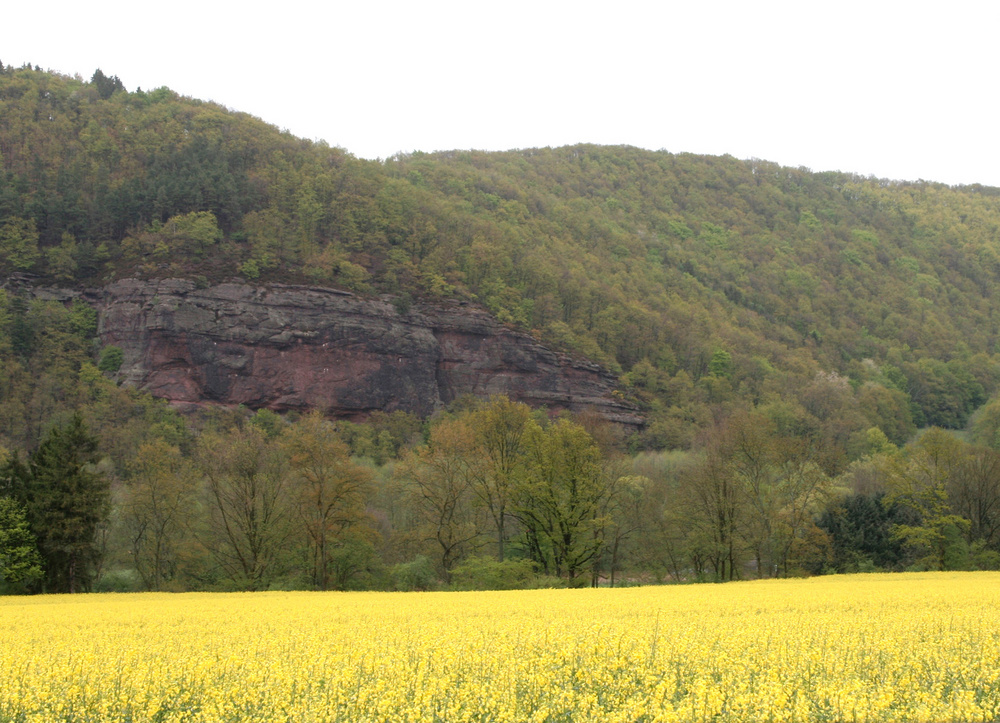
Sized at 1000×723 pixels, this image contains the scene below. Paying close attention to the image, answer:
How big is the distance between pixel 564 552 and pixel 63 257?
96.7m

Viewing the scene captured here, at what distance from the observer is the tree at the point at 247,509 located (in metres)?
56.0

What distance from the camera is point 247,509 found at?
56.8 metres

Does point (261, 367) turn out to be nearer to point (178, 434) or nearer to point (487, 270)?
point (178, 434)

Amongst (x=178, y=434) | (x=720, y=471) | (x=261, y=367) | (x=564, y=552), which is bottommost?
(x=564, y=552)

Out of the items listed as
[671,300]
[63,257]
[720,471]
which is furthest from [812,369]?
[63,257]

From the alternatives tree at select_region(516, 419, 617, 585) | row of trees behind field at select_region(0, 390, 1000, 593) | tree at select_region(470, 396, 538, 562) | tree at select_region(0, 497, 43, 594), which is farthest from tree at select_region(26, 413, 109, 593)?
tree at select_region(516, 419, 617, 585)

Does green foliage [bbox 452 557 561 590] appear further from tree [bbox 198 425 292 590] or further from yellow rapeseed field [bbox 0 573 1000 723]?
yellow rapeseed field [bbox 0 573 1000 723]

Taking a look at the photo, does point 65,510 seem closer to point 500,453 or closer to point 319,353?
point 500,453

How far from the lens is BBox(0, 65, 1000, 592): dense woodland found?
55.8 m

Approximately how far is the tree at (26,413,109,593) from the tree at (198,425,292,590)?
7.69 meters

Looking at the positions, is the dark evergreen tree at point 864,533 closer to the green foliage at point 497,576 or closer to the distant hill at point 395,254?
the green foliage at point 497,576

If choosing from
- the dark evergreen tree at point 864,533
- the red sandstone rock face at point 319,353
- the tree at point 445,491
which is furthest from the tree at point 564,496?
the red sandstone rock face at point 319,353


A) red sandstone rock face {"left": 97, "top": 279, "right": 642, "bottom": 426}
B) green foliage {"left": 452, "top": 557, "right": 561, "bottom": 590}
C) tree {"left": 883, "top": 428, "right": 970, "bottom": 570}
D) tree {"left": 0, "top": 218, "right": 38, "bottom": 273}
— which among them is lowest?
green foliage {"left": 452, "top": 557, "right": 561, "bottom": 590}

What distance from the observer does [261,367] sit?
11262cm
